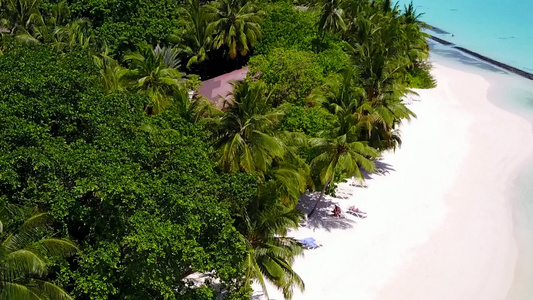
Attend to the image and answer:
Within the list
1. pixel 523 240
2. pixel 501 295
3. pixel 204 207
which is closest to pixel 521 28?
pixel 523 240

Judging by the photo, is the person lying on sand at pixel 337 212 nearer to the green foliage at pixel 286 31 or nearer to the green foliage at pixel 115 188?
the green foliage at pixel 115 188

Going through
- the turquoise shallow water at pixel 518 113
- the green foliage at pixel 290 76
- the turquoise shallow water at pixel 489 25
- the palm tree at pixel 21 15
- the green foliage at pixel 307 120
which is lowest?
the turquoise shallow water at pixel 518 113

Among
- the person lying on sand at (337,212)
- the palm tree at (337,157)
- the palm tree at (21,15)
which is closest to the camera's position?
the palm tree at (337,157)

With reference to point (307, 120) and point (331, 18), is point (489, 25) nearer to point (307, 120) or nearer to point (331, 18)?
point (331, 18)

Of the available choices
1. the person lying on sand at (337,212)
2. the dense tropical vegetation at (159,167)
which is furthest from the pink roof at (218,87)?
the person lying on sand at (337,212)

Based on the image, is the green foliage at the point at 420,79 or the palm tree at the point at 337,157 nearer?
the palm tree at the point at 337,157

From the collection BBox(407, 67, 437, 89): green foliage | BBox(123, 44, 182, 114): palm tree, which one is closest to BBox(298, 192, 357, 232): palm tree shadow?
BBox(123, 44, 182, 114): palm tree

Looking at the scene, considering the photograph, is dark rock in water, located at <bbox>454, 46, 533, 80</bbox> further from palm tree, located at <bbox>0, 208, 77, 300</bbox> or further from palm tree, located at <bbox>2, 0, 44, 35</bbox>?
palm tree, located at <bbox>0, 208, 77, 300</bbox>

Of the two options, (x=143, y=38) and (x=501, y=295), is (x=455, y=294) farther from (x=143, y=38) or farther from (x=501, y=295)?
(x=143, y=38)
